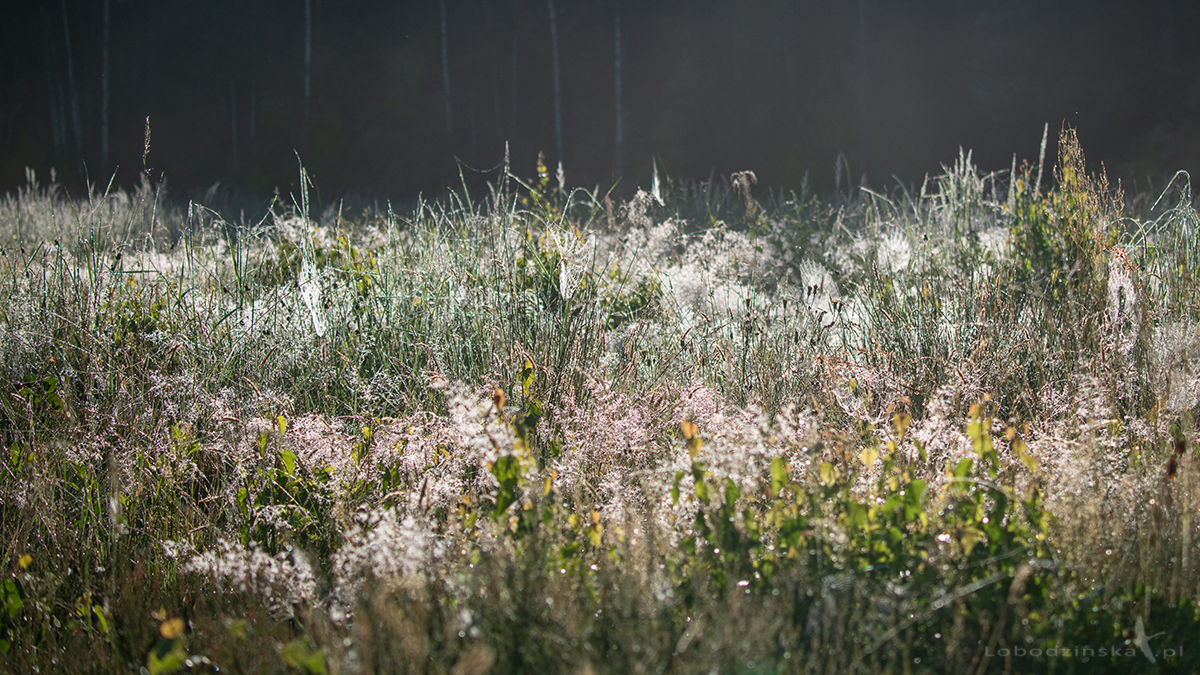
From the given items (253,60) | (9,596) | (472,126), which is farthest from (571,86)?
(9,596)

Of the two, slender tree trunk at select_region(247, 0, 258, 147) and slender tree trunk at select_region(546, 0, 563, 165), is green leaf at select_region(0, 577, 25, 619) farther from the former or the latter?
slender tree trunk at select_region(247, 0, 258, 147)

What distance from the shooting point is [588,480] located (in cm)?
198

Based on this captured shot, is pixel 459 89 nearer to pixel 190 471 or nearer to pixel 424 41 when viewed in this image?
pixel 424 41

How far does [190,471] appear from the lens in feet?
6.98

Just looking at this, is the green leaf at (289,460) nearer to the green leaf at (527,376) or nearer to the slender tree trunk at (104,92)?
the green leaf at (527,376)

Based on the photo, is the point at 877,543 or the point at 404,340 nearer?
the point at 877,543

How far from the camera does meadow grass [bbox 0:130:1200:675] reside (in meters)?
1.29

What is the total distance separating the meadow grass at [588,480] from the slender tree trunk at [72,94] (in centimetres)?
2293

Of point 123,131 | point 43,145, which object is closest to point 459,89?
point 123,131

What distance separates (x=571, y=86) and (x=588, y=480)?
69.3 ft

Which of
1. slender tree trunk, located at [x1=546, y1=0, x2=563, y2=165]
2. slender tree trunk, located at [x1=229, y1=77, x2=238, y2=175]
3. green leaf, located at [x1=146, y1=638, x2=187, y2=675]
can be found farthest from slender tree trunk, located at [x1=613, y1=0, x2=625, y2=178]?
green leaf, located at [x1=146, y1=638, x2=187, y2=675]

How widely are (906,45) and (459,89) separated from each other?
12792 millimetres

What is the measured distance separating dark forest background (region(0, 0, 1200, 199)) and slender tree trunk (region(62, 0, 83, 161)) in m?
0.13

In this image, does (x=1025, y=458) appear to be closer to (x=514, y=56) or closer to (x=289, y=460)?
(x=289, y=460)
